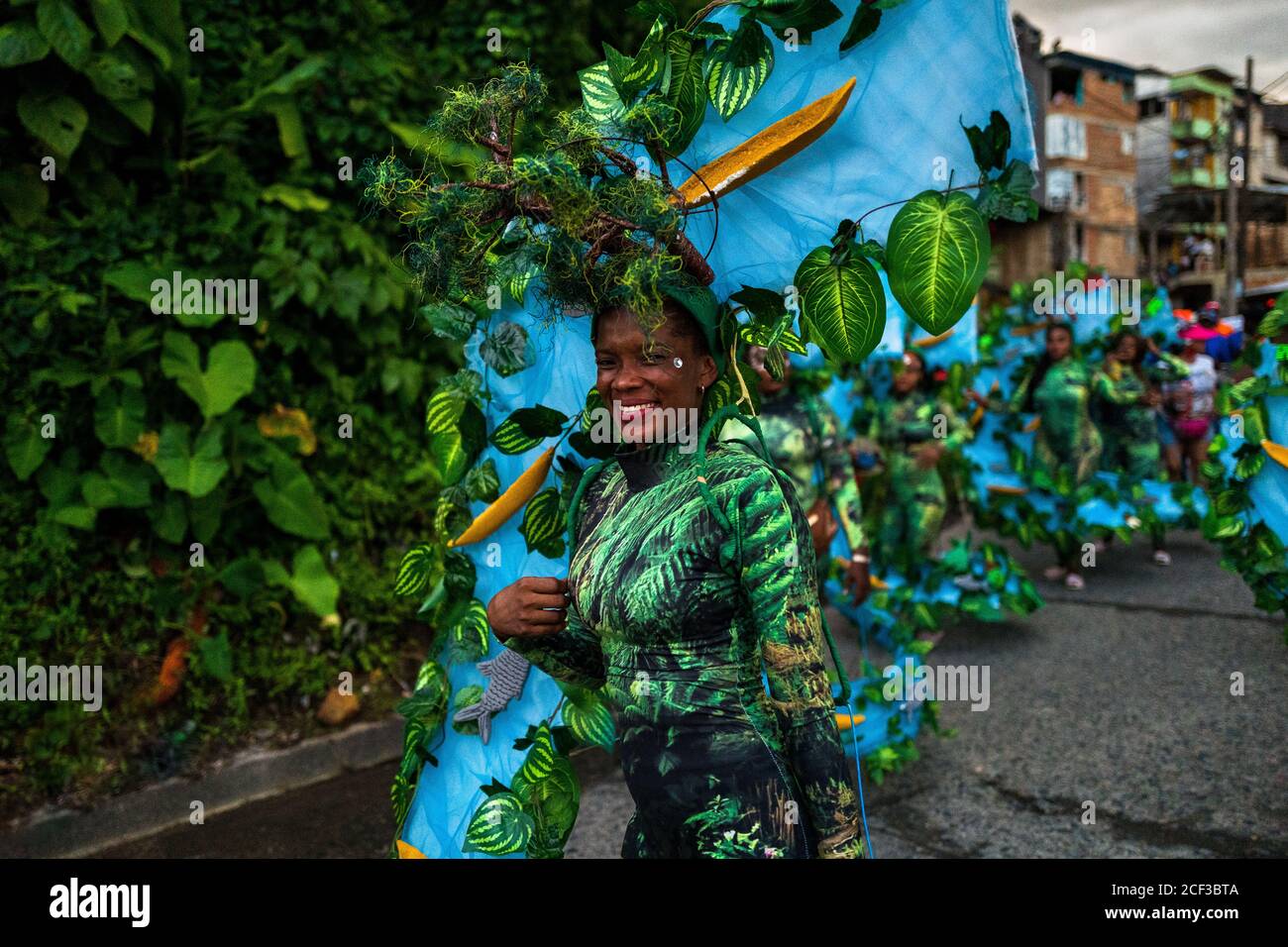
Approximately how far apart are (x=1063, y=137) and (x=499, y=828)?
3234cm

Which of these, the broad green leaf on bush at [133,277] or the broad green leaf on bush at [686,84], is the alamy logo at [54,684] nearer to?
the broad green leaf on bush at [133,277]

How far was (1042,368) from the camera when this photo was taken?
8.20 meters

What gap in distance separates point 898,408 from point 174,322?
3.80 metres

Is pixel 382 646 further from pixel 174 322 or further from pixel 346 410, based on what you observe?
pixel 174 322

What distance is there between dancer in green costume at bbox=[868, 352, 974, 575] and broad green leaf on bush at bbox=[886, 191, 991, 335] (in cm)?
443

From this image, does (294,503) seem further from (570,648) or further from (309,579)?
(570,648)

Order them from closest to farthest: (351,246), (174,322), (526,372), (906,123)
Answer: (906,123), (526,372), (174,322), (351,246)

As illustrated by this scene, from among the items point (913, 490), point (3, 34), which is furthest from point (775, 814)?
point (913, 490)

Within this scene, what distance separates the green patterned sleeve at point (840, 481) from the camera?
15.7 feet

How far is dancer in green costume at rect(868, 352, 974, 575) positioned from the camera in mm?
6254

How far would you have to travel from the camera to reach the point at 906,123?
192 cm

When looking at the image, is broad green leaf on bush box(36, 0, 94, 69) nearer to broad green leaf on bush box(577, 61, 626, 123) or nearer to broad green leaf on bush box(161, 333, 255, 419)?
broad green leaf on bush box(161, 333, 255, 419)

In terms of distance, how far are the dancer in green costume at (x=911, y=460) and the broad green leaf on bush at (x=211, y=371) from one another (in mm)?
3382
